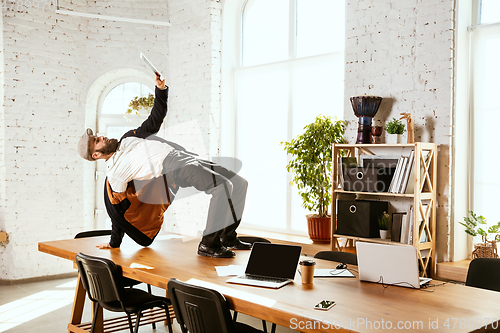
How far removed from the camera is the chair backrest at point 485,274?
309cm

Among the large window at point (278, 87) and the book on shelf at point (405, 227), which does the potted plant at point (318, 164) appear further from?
the book on shelf at point (405, 227)

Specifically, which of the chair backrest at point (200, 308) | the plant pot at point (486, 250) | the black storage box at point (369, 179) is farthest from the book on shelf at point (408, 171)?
the chair backrest at point (200, 308)

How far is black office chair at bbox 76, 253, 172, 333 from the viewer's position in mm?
3178

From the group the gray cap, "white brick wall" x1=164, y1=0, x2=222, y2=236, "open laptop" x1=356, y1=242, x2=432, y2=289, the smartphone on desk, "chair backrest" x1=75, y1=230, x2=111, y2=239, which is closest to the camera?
the smartphone on desk

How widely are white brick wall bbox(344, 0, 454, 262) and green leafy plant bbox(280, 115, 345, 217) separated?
0.20 metres

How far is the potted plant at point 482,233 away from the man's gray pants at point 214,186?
6.62 ft

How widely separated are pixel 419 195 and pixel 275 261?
1.78m

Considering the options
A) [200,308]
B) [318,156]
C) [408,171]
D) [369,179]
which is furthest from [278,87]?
[200,308]

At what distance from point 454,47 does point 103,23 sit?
459 centimetres

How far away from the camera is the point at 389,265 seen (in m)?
2.62

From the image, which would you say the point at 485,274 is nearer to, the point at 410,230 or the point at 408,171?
the point at 410,230

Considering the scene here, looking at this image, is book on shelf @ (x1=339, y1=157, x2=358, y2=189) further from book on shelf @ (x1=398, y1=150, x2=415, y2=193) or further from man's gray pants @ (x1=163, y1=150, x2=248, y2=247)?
man's gray pants @ (x1=163, y1=150, x2=248, y2=247)

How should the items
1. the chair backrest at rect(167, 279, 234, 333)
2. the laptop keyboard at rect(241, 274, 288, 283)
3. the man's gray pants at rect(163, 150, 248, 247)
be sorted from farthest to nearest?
the man's gray pants at rect(163, 150, 248, 247)
the laptop keyboard at rect(241, 274, 288, 283)
the chair backrest at rect(167, 279, 234, 333)

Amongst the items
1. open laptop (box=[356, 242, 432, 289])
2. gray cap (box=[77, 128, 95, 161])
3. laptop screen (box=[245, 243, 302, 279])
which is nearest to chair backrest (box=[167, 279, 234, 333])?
laptop screen (box=[245, 243, 302, 279])
